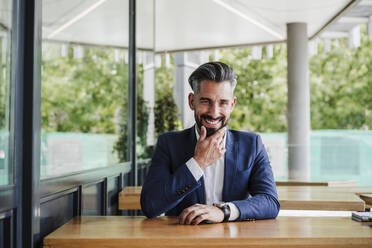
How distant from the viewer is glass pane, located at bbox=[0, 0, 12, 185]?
196cm

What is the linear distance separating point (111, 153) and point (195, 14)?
3707 mm

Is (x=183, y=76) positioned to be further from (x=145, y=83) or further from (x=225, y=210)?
(x=225, y=210)

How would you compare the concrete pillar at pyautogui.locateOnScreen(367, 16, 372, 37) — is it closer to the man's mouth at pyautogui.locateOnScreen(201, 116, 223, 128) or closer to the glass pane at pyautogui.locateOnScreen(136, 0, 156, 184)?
the glass pane at pyautogui.locateOnScreen(136, 0, 156, 184)

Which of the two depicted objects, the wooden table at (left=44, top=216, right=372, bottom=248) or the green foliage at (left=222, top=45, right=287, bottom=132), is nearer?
the wooden table at (left=44, top=216, right=372, bottom=248)

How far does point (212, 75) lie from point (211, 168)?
473 mm

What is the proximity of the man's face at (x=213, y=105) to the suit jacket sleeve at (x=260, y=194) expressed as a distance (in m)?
0.29

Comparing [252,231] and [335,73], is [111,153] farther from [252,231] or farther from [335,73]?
[335,73]

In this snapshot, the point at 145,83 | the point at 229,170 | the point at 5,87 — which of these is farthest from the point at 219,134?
the point at 145,83

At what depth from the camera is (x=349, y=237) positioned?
6.44 ft

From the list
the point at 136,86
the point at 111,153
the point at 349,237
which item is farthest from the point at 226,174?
the point at 136,86

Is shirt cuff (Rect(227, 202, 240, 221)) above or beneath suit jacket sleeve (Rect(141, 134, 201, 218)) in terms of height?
beneath

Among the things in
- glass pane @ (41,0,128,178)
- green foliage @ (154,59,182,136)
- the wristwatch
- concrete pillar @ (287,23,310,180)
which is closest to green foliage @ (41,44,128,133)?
glass pane @ (41,0,128,178)

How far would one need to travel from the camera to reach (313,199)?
332 cm

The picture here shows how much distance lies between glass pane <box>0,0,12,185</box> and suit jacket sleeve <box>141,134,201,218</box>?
0.67m
